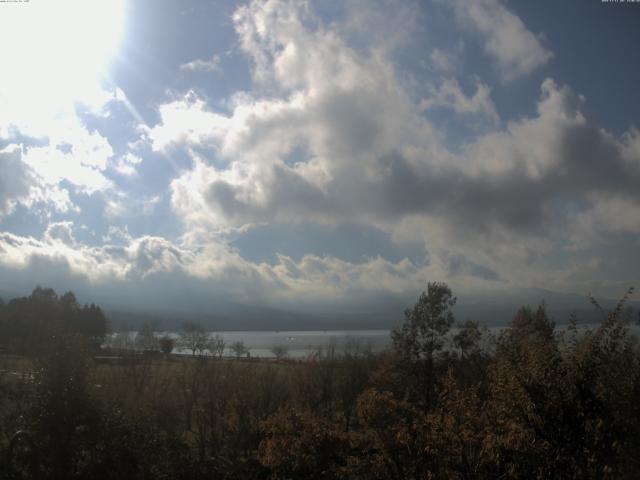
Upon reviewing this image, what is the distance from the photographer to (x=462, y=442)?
33.0 ft

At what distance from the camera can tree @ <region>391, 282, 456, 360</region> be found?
32.0 metres

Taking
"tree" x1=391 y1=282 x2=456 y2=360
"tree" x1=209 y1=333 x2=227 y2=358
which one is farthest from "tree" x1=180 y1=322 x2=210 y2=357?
"tree" x1=391 y1=282 x2=456 y2=360

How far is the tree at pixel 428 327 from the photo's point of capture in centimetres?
3198

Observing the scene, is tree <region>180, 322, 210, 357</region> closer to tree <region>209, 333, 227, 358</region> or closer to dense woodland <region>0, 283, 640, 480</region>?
tree <region>209, 333, 227, 358</region>

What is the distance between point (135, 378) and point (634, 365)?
24292mm

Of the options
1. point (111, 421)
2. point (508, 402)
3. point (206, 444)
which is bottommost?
point (206, 444)

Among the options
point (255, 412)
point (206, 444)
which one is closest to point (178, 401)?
point (206, 444)

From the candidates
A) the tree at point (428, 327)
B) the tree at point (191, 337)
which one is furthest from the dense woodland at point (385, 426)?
the tree at point (191, 337)

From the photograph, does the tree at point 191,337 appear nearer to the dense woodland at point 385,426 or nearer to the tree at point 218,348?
the tree at point 218,348

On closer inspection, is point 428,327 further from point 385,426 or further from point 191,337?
point 191,337

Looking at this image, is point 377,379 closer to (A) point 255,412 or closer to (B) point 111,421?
(A) point 255,412

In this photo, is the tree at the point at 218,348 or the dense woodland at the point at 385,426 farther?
the tree at the point at 218,348

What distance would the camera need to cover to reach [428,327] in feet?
106

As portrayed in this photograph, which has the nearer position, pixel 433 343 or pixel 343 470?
pixel 343 470
